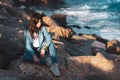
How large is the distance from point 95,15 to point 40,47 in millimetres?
27170

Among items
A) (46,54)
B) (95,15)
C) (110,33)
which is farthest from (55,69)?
(95,15)

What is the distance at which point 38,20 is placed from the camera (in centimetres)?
1012

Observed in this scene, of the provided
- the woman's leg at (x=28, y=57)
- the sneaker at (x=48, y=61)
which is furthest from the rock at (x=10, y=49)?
the sneaker at (x=48, y=61)

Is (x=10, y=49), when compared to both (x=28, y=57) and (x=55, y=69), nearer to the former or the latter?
(x=28, y=57)

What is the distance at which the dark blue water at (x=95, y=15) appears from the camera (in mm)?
29684

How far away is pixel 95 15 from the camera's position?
37438 millimetres

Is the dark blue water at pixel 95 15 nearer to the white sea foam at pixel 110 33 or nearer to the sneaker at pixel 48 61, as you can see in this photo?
the white sea foam at pixel 110 33

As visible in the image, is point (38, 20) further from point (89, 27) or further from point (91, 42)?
point (89, 27)

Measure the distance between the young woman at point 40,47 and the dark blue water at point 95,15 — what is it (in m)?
17.1

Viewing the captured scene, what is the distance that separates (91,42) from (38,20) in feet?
Answer: 36.9

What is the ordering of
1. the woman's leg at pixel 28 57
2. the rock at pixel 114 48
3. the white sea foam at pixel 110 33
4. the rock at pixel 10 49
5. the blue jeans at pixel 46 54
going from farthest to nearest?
1. the white sea foam at pixel 110 33
2. the rock at pixel 114 48
3. the rock at pixel 10 49
4. the woman's leg at pixel 28 57
5. the blue jeans at pixel 46 54

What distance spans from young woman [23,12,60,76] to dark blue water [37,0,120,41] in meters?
17.1

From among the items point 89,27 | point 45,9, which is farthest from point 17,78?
point 45,9

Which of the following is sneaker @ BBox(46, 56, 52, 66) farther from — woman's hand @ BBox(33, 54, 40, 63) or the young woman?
woman's hand @ BBox(33, 54, 40, 63)
